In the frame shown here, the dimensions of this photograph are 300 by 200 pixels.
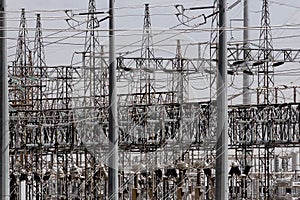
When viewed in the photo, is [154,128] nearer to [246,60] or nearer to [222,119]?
[246,60]

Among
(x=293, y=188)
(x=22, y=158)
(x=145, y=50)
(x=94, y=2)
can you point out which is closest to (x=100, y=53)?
(x=145, y=50)

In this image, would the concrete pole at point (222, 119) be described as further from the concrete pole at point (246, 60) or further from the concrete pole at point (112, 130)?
the concrete pole at point (246, 60)

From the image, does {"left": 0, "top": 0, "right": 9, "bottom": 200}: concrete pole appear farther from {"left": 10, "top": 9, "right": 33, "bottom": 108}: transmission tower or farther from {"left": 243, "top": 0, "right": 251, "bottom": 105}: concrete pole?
{"left": 10, "top": 9, "right": 33, "bottom": 108}: transmission tower

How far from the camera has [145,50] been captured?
71.1 ft

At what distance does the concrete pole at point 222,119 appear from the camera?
942 cm

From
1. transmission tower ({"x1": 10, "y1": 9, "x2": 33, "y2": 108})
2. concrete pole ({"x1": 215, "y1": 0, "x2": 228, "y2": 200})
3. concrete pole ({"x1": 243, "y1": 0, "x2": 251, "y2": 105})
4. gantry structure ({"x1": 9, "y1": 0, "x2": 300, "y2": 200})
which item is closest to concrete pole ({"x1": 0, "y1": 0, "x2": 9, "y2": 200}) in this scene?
concrete pole ({"x1": 215, "y1": 0, "x2": 228, "y2": 200})

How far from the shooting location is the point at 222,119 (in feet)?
31.4

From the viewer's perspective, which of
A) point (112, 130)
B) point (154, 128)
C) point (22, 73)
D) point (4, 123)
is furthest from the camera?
point (22, 73)

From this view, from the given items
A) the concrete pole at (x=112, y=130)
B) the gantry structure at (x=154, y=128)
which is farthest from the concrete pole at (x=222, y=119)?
the gantry structure at (x=154, y=128)

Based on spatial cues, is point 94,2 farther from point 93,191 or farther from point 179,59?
point 93,191

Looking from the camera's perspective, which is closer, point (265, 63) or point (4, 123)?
point (4, 123)

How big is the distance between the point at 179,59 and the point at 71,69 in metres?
5.91

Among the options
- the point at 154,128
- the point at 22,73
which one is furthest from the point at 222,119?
the point at 22,73

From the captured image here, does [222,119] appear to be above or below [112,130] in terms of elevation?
above
